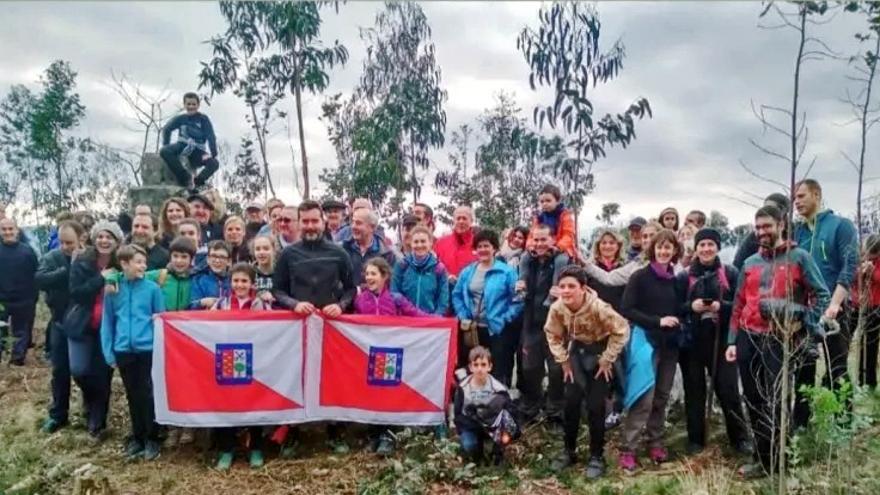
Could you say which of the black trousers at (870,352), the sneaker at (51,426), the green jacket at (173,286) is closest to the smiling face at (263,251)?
the green jacket at (173,286)

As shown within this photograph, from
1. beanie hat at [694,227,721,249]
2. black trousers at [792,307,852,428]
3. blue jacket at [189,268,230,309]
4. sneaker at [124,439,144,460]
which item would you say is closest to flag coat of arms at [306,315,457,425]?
blue jacket at [189,268,230,309]

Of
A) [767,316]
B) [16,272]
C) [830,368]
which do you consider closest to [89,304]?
[16,272]

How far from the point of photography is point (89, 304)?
576 centimetres

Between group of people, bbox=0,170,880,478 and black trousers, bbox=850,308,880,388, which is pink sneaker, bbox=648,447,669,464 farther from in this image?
black trousers, bbox=850,308,880,388

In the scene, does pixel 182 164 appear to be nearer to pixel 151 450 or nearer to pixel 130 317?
pixel 130 317

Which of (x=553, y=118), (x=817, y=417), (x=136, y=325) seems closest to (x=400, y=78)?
(x=553, y=118)

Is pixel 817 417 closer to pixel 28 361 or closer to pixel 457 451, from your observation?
pixel 457 451

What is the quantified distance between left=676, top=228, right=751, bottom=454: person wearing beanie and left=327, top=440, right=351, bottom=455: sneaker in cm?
268

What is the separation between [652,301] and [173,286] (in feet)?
12.3

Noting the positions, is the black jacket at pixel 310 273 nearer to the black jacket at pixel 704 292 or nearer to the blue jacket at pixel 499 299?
the blue jacket at pixel 499 299

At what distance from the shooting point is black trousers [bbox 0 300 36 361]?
815 cm

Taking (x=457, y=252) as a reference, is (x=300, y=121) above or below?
above

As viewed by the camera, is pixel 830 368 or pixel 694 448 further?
pixel 694 448

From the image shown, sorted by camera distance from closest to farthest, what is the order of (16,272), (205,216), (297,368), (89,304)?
1. (297,368)
2. (89,304)
3. (205,216)
4. (16,272)
